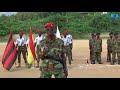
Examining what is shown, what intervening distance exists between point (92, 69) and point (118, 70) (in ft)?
3.14

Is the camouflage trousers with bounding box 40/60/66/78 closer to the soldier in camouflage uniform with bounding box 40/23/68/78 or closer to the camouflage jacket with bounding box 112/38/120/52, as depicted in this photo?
the soldier in camouflage uniform with bounding box 40/23/68/78

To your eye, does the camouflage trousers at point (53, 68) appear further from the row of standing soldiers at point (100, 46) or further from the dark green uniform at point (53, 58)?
the row of standing soldiers at point (100, 46)

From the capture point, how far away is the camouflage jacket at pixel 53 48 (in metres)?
6.85

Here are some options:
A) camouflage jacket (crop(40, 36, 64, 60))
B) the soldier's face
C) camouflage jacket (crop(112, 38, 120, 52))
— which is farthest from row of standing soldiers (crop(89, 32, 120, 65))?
the soldier's face

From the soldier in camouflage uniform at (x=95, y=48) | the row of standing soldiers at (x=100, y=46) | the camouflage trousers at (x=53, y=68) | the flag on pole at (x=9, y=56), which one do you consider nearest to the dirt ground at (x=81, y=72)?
the flag on pole at (x=9, y=56)

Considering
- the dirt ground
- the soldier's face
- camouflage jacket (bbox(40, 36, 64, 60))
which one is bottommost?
the dirt ground

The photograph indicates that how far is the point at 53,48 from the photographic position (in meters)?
6.88

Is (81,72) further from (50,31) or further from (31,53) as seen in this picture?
(50,31)

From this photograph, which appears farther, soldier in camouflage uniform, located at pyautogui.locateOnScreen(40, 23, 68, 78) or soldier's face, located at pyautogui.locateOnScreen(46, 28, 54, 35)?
soldier in camouflage uniform, located at pyautogui.locateOnScreen(40, 23, 68, 78)

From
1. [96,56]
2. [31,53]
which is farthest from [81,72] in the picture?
[96,56]

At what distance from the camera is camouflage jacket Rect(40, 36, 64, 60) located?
6.85 metres

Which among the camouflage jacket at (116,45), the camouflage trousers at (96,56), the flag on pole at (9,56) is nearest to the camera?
the flag on pole at (9,56)

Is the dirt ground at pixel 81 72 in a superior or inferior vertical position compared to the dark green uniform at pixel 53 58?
inferior
